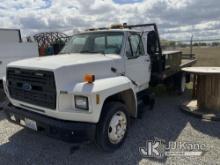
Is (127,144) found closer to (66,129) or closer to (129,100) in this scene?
(129,100)

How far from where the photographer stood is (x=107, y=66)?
4344 mm

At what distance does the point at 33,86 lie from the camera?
12.5 feet

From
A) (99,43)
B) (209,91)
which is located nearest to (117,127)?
(99,43)

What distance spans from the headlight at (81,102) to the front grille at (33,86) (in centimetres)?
35

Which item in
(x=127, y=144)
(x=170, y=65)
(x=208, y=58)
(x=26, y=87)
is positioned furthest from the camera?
(x=208, y=58)

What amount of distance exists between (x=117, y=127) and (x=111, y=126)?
175 millimetres

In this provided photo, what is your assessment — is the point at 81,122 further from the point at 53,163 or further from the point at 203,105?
the point at 203,105

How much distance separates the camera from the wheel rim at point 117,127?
13.4ft

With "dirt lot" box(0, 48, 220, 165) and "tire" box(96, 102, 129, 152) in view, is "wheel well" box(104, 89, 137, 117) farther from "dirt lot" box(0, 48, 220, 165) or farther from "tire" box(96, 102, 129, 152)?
"dirt lot" box(0, 48, 220, 165)

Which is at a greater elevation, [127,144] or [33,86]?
[33,86]

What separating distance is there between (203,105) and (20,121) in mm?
4447

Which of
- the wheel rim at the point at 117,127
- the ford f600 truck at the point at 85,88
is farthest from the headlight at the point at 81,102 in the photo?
the wheel rim at the point at 117,127

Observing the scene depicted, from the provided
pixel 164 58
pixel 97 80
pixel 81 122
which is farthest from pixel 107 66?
pixel 164 58

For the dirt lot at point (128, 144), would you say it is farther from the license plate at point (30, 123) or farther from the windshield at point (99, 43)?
the windshield at point (99, 43)
